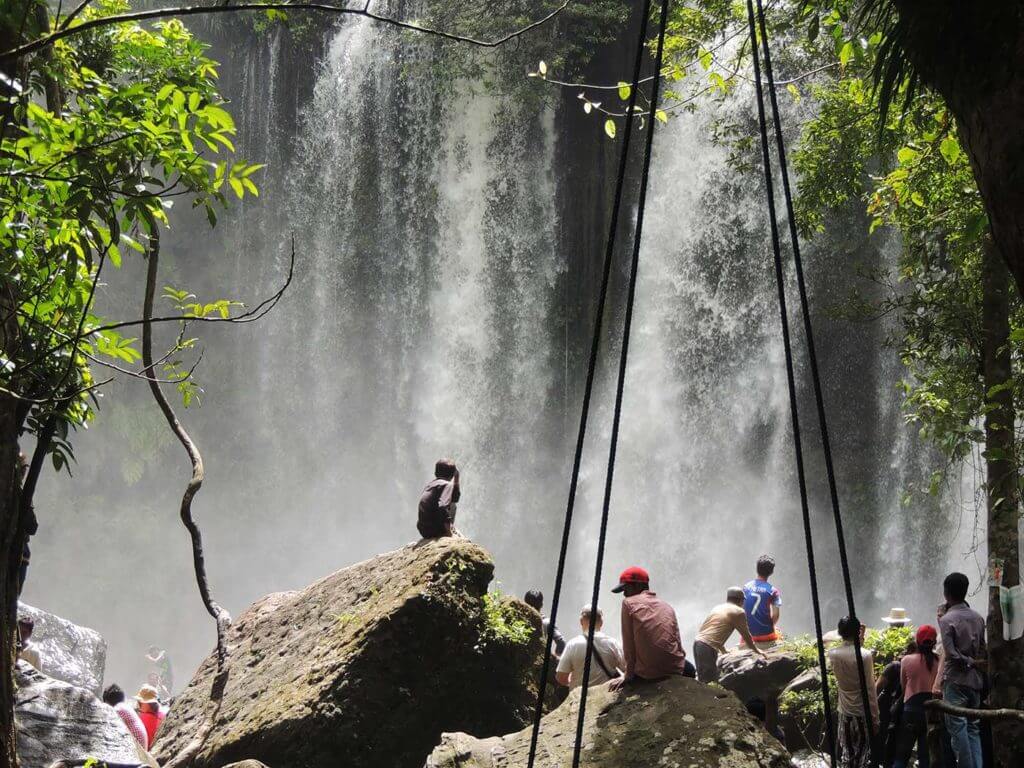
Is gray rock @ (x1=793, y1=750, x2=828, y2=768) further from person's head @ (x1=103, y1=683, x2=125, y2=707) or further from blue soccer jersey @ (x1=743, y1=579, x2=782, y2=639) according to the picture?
person's head @ (x1=103, y1=683, x2=125, y2=707)

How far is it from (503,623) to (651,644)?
2148 mm

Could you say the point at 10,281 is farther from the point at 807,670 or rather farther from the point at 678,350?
the point at 678,350

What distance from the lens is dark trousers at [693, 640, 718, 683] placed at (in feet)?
27.1

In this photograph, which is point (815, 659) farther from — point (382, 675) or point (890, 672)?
point (382, 675)

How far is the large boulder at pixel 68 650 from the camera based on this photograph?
1038 centimetres

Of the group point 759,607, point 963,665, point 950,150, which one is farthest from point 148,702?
point 950,150

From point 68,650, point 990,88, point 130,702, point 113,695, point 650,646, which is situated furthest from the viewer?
point 68,650

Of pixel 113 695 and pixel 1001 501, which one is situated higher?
pixel 1001 501

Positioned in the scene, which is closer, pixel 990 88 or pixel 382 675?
pixel 990 88

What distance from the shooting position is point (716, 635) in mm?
8227

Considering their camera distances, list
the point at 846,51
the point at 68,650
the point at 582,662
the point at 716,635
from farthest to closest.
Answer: the point at 68,650 → the point at 716,635 → the point at 582,662 → the point at 846,51

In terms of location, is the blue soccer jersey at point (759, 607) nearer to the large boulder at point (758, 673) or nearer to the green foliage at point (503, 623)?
the large boulder at point (758, 673)

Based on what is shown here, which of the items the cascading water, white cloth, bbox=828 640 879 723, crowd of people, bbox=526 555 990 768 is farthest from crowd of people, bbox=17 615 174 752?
the cascading water

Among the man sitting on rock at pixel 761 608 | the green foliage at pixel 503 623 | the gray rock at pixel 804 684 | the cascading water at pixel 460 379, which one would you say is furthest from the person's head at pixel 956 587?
the cascading water at pixel 460 379
